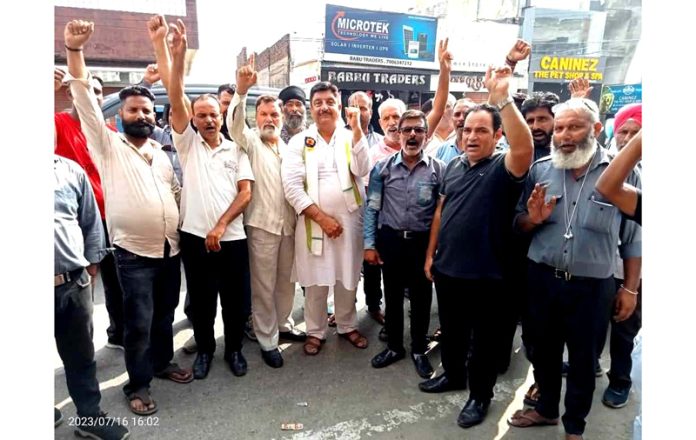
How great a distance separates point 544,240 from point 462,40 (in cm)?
1536

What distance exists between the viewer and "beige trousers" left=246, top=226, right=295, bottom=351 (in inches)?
127

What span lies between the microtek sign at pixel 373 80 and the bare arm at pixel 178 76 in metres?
11.6

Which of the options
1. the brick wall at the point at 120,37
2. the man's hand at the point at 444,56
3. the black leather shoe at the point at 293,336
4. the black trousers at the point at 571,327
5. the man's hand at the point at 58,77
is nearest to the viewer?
the black trousers at the point at 571,327

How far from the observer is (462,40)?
1600cm

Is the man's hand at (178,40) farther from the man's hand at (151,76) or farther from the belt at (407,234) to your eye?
the belt at (407,234)

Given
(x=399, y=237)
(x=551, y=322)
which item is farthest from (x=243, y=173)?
(x=551, y=322)

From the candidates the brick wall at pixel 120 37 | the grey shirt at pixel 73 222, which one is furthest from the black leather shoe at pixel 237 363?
the brick wall at pixel 120 37

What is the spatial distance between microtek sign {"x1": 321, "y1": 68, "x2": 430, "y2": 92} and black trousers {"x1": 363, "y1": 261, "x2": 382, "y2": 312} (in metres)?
10.8

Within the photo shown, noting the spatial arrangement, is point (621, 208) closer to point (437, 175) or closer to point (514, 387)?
point (437, 175)

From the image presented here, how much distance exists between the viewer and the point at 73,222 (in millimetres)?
2283

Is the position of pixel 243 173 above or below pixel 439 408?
above

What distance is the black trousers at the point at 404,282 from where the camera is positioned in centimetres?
308

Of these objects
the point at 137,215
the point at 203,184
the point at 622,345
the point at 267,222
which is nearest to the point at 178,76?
the point at 203,184

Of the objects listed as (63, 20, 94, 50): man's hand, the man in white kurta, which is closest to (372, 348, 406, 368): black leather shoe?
the man in white kurta
